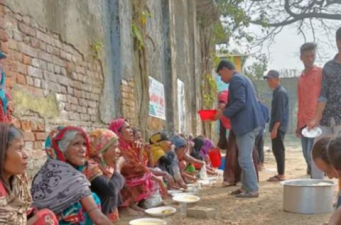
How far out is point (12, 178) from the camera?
244 cm

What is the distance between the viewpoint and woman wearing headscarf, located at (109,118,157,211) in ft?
15.1

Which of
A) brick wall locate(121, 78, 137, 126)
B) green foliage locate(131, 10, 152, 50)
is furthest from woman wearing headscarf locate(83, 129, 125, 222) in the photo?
green foliage locate(131, 10, 152, 50)

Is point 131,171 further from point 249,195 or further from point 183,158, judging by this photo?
point 183,158

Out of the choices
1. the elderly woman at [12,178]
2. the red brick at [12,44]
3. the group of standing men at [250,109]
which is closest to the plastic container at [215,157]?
the group of standing men at [250,109]

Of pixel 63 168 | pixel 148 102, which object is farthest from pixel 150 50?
pixel 63 168

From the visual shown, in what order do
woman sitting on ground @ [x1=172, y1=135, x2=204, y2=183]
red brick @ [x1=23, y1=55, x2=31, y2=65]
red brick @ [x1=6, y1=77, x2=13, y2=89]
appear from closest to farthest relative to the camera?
red brick @ [x1=6, y1=77, x2=13, y2=89], red brick @ [x1=23, y1=55, x2=31, y2=65], woman sitting on ground @ [x1=172, y1=135, x2=204, y2=183]

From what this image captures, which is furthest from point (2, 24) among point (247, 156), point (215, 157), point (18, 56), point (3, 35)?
point (215, 157)

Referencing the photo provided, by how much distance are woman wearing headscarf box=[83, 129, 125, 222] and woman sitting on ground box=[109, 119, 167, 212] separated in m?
0.55

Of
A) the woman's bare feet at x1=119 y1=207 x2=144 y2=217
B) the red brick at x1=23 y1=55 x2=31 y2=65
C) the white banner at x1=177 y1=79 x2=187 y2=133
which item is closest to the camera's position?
the red brick at x1=23 y1=55 x2=31 y2=65

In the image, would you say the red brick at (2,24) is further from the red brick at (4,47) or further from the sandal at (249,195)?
the sandal at (249,195)

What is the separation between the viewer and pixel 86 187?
292 cm

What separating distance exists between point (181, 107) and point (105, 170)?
7183 millimetres

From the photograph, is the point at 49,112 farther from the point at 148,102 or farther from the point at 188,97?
the point at 188,97

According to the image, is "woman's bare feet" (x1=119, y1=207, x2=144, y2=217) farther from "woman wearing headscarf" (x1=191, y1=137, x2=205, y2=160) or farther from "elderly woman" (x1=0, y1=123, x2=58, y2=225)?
"woman wearing headscarf" (x1=191, y1=137, x2=205, y2=160)
